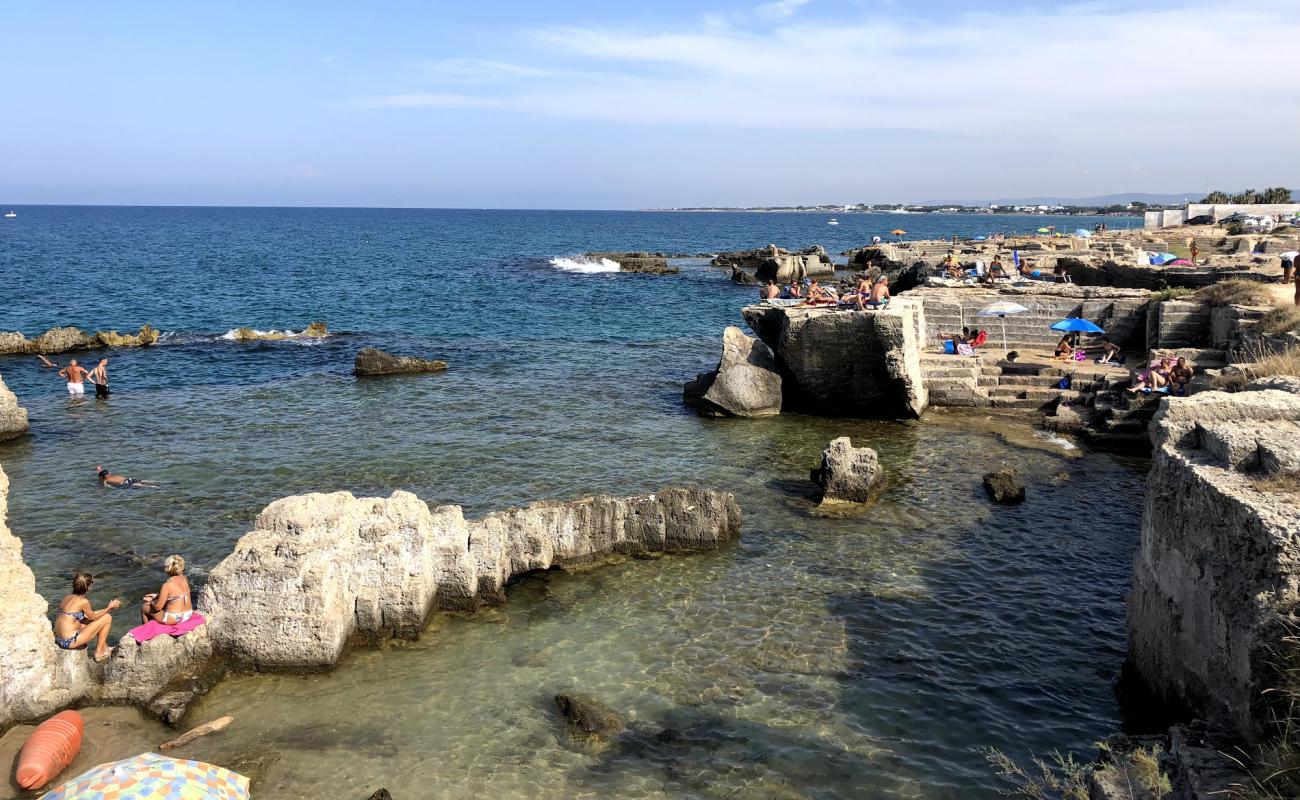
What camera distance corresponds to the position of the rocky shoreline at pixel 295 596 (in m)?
9.68

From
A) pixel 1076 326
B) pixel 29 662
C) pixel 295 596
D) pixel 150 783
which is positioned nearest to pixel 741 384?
pixel 1076 326

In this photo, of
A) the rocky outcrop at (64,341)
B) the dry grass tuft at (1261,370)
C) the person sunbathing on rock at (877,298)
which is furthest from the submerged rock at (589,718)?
the rocky outcrop at (64,341)

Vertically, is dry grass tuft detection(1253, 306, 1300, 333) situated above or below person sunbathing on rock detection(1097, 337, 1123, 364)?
above

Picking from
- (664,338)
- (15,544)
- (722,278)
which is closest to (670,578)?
(15,544)

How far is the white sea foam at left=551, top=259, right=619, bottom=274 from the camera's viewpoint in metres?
71.2

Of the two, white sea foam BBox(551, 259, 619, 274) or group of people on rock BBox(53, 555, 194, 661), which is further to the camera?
white sea foam BBox(551, 259, 619, 274)

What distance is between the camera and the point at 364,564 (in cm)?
1122

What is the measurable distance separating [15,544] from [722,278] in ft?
191

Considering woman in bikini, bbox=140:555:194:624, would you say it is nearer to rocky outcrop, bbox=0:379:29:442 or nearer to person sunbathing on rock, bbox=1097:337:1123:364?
rocky outcrop, bbox=0:379:29:442

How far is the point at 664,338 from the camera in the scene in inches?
1473

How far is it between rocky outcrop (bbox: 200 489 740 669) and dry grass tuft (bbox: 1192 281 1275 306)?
62.9 feet

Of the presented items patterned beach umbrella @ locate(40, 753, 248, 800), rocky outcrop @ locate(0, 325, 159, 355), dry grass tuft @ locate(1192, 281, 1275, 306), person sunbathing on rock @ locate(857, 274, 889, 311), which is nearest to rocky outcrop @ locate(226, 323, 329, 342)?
rocky outcrop @ locate(0, 325, 159, 355)

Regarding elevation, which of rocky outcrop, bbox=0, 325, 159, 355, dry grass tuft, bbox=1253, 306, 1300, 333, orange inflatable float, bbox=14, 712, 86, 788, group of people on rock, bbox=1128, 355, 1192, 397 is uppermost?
dry grass tuft, bbox=1253, 306, 1300, 333

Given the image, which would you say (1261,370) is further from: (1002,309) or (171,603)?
(171,603)
